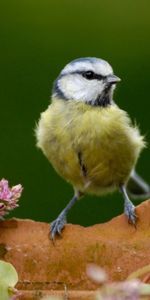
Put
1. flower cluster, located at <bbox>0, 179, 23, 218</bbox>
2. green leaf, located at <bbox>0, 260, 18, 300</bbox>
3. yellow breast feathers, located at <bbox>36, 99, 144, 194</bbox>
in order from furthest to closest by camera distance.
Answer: yellow breast feathers, located at <bbox>36, 99, 144, 194</bbox> → flower cluster, located at <bbox>0, 179, 23, 218</bbox> → green leaf, located at <bbox>0, 260, 18, 300</bbox>

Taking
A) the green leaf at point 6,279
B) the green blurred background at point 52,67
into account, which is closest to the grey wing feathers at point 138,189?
the green blurred background at point 52,67

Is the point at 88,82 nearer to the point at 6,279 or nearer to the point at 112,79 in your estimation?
the point at 112,79

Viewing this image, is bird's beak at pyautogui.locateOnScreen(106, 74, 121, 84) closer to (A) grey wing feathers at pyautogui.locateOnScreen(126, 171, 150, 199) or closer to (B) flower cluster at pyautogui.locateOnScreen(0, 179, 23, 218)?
(A) grey wing feathers at pyautogui.locateOnScreen(126, 171, 150, 199)

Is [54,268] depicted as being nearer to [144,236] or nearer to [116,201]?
[144,236]

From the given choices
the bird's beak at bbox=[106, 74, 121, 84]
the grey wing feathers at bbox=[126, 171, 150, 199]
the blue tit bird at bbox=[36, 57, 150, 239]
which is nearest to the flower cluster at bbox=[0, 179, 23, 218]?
the blue tit bird at bbox=[36, 57, 150, 239]

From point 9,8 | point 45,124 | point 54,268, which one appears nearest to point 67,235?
point 54,268

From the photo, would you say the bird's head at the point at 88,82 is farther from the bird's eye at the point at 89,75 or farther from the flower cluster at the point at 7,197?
the flower cluster at the point at 7,197
